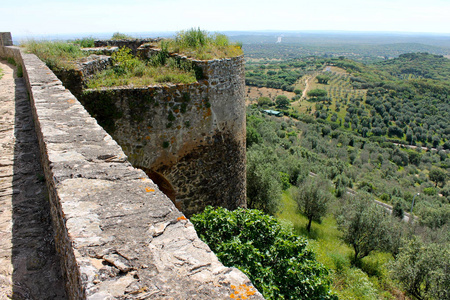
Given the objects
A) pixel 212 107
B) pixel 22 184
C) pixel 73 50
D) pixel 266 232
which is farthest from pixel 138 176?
pixel 73 50

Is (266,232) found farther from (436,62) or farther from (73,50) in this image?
(436,62)

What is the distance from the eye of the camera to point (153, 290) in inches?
64.8

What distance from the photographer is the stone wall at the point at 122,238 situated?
1.68 meters

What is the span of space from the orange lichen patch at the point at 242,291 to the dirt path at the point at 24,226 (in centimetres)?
148

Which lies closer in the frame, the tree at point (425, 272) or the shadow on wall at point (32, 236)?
the shadow on wall at point (32, 236)

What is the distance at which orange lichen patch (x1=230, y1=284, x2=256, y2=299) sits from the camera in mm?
1652

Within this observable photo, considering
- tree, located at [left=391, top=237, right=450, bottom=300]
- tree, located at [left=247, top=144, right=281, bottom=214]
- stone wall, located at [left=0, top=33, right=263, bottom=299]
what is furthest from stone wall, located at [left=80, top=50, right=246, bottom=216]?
tree, located at [left=391, top=237, right=450, bottom=300]

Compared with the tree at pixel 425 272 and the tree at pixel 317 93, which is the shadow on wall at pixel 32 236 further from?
the tree at pixel 317 93

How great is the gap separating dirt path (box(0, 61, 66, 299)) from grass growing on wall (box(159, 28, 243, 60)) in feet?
14.3

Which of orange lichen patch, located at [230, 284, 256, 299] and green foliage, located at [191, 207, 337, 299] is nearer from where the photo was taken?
orange lichen patch, located at [230, 284, 256, 299]

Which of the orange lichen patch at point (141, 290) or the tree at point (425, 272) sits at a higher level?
the orange lichen patch at point (141, 290)

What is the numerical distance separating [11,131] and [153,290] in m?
5.05

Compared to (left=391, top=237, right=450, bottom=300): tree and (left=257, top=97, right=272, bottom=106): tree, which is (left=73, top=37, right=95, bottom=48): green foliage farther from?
(left=257, top=97, right=272, bottom=106): tree

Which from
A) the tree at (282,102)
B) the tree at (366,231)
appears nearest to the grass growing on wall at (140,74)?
the tree at (366,231)
